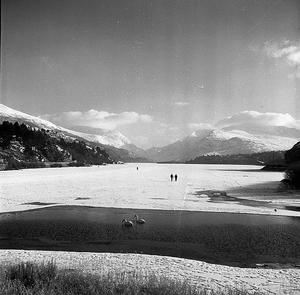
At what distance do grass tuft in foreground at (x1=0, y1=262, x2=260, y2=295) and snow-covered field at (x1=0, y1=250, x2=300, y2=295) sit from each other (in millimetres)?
1348

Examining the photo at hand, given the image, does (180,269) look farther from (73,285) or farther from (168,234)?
(168,234)

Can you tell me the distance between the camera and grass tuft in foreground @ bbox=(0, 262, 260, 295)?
1092 centimetres

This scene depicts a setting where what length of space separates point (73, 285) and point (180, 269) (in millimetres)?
5650

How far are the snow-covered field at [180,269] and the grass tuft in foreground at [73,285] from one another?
4.42 feet

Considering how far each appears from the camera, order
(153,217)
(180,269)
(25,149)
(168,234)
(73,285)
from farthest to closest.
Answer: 1. (25,149)
2. (153,217)
3. (168,234)
4. (180,269)
5. (73,285)

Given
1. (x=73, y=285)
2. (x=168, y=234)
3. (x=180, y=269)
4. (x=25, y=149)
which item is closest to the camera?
(x=73, y=285)

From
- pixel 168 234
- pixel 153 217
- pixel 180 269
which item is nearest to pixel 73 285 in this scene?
pixel 180 269

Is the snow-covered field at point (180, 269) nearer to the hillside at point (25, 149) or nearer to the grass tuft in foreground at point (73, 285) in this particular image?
the grass tuft in foreground at point (73, 285)

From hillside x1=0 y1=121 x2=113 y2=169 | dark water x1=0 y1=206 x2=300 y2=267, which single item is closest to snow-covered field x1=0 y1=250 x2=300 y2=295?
dark water x1=0 y1=206 x2=300 y2=267

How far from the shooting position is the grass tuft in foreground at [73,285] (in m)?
10.9

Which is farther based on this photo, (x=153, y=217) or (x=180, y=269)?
(x=153, y=217)

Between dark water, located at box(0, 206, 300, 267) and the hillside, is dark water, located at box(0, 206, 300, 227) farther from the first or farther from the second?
the hillside

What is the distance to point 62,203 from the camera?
118 ft

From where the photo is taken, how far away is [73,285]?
11727 mm
